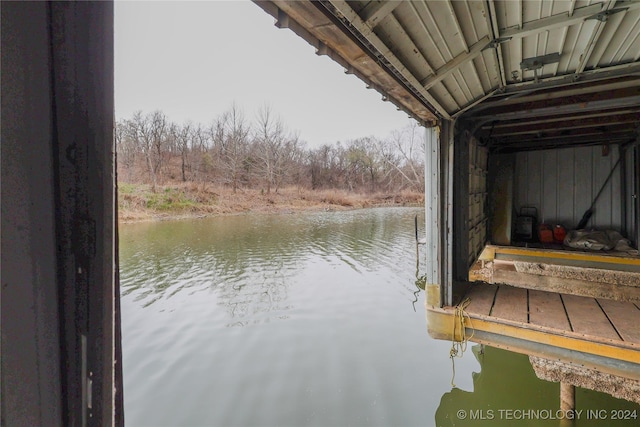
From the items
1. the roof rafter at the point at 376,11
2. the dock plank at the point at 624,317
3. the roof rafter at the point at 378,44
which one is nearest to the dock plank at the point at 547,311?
the dock plank at the point at 624,317

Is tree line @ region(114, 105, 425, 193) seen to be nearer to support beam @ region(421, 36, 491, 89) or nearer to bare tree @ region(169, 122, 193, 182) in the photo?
bare tree @ region(169, 122, 193, 182)

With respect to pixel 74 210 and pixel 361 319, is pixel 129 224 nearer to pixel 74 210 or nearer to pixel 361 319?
pixel 361 319

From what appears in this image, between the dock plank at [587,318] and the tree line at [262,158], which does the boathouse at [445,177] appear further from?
the tree line at [262,158]

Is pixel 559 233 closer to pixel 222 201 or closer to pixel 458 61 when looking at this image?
pixel 458 61

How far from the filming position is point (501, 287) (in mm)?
3285

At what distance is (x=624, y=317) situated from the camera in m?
2.45

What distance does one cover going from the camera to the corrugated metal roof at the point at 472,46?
127 centimetres

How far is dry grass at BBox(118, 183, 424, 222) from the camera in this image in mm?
14742

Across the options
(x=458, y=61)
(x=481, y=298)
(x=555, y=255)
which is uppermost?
(x=458, y=61)

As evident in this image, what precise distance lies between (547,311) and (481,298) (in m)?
0.53

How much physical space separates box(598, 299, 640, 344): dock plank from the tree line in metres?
17.4

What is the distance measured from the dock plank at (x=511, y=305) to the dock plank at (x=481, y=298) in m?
0.05

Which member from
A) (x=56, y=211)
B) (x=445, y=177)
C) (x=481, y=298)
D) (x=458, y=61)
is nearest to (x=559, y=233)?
(x=481, y=298)

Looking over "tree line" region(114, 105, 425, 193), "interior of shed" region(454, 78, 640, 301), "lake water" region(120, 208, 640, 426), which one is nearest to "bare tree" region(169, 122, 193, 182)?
"tree line" region(114, 105, 425, 193)
